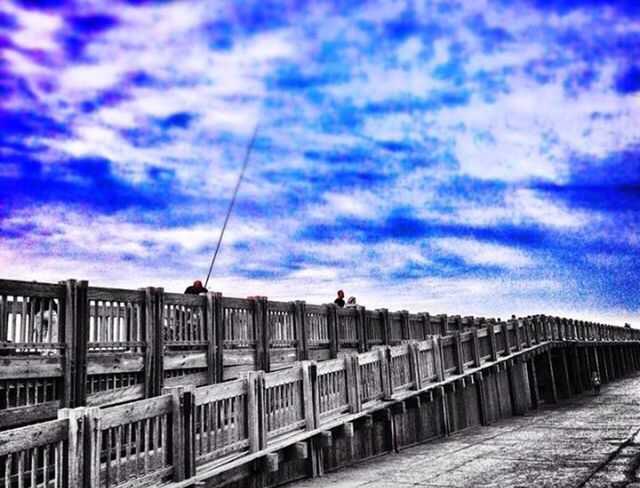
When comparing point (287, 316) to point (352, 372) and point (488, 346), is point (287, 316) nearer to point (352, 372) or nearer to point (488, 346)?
point (352, 372)

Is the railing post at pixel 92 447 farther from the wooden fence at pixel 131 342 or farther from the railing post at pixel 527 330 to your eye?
the railing post at pixel 527 330

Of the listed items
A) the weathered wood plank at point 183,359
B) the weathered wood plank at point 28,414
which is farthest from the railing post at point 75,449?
the weathered wood plank at point 183,359

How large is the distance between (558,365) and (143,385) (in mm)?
28919

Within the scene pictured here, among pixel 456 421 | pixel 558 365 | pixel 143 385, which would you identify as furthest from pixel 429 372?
pixel 558 365

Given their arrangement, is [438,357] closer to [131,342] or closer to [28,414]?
[131,342]

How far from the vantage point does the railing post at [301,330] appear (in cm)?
1508

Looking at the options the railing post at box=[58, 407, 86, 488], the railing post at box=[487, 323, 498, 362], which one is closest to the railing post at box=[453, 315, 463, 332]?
the railing post at box=[487, 323, 498, 362]

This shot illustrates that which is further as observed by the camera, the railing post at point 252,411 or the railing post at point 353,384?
the railing post at point 353,384

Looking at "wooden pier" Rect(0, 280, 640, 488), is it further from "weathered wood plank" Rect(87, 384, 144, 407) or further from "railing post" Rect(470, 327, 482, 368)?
"railing post" Rect(470, 327, 482, 368)

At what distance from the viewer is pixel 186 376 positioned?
37.1 ft

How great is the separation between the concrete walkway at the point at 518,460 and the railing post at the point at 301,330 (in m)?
2.78

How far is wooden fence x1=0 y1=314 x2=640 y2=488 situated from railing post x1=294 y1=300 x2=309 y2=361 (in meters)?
0.33

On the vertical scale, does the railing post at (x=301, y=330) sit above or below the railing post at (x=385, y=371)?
above

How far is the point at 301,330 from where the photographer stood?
15156 millimetres
